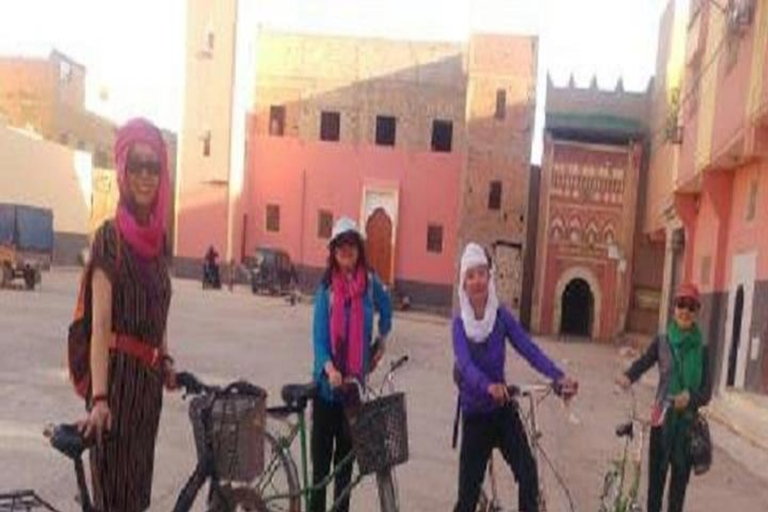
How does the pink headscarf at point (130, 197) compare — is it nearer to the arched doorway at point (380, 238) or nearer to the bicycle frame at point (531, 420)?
the bicycle frame at point (531, 420)

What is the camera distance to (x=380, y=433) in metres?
4.18

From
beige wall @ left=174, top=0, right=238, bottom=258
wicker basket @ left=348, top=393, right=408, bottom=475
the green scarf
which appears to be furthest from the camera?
beige wall @ left=174, top=0, right=238, bottom=258

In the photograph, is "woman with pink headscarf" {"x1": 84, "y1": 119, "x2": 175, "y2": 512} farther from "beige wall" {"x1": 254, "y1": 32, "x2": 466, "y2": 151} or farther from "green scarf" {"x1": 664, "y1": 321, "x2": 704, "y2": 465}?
"beige wall" {"x1": 254, "y1": 32, "x2": 466, "y2": 151}

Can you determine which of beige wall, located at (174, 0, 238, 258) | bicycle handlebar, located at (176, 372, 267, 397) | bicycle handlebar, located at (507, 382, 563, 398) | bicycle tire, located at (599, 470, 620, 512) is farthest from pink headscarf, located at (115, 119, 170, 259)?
beige wall, located at (174, 0, 238, 258)

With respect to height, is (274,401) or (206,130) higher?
(206,130)

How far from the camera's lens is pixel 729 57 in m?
14.9

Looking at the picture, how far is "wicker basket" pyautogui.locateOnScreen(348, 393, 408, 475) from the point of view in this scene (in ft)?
13.6

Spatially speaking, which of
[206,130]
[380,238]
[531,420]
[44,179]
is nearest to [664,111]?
[380,238]

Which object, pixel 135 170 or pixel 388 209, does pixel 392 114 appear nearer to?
pixel 388 209

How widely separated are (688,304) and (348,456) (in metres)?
2.20

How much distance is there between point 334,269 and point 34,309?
1576cm

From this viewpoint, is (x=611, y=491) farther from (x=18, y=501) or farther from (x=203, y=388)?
(x=18, y=501)

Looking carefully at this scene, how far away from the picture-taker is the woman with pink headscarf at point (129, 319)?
337 centimetres

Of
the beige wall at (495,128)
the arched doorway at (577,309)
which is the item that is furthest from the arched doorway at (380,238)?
the arched doorway at (577,309)
